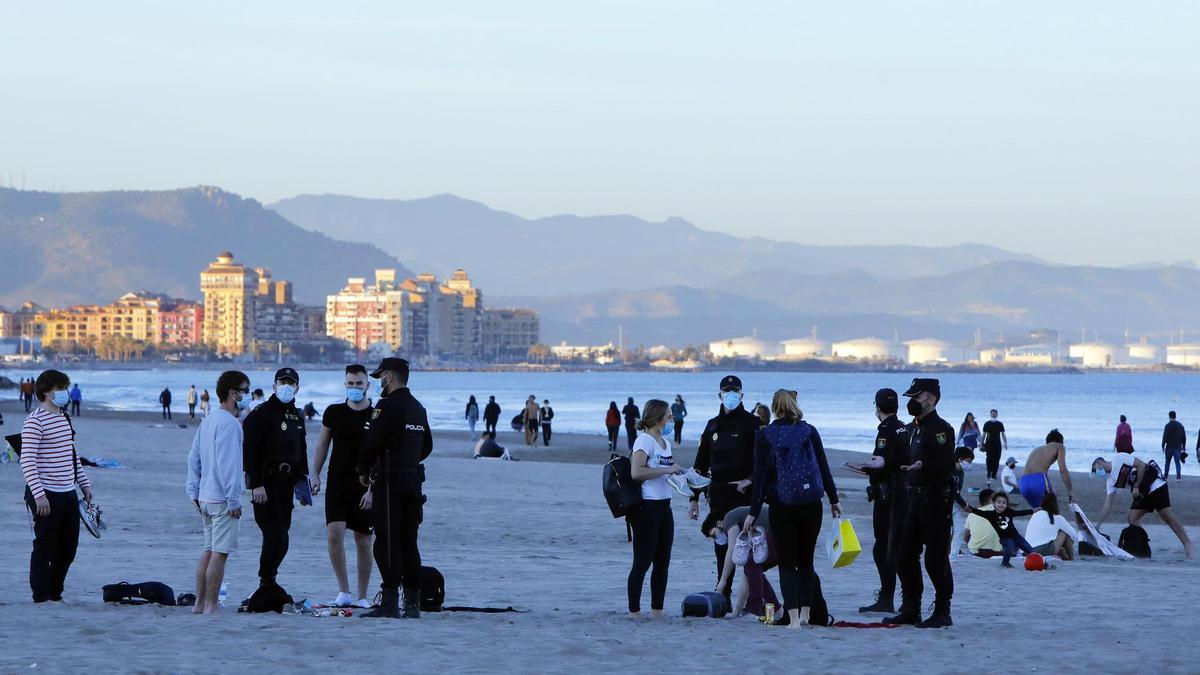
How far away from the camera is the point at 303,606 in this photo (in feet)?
34.8

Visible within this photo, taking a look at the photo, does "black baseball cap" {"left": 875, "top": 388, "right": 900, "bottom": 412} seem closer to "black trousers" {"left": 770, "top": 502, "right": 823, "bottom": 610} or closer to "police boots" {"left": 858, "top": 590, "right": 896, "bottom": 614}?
"black trousers" {"left": 770, "top": 502, "right": 823, "bottom": 610}

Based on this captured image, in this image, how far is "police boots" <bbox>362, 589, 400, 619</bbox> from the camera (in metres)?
10.4

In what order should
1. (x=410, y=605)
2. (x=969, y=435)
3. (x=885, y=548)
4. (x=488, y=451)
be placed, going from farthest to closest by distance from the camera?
(x=488, y=451)
(x=969, y=435)
(x=885, y=548)
(x=410, y=605)

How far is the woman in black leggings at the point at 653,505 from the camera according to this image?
10.5 m

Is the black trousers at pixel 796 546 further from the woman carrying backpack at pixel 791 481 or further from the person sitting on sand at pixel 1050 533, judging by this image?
the person sitting on sand at pixel 1050 533

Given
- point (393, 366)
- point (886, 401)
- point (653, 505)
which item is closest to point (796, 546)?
point (653, 505)

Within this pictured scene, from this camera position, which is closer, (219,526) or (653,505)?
(219,526)

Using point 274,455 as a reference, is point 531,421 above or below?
below

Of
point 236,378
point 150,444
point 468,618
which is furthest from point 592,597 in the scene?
point 150,444

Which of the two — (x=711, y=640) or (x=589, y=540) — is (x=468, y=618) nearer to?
(x=711, y=640)

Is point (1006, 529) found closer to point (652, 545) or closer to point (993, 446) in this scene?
point (652, 545)

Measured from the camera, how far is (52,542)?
1073cm

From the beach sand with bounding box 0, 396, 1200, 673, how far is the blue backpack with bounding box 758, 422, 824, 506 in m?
0.86

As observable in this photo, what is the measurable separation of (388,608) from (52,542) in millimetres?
2280
